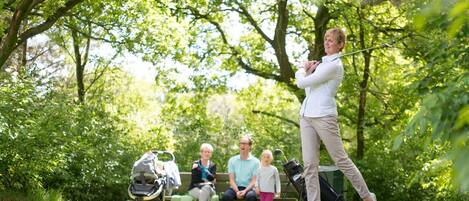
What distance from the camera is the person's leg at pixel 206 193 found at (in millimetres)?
7074

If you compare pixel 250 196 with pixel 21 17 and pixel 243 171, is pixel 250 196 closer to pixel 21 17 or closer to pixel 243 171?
pixel 243 171

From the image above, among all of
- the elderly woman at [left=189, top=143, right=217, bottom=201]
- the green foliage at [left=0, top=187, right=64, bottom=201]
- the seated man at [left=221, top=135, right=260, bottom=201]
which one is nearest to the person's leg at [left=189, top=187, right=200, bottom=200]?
the elderly woman at [left=189, top=143, right=217, bottom=201]

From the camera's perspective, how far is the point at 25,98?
8461mm

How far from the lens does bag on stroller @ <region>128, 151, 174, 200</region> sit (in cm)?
723

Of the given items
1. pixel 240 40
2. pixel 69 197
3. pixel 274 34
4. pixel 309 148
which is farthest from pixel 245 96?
pixel 309 148

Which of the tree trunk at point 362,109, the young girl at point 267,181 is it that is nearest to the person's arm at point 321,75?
the young girl at point 267,181

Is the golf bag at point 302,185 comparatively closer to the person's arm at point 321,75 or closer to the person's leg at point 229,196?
the person's leg at point 229,196

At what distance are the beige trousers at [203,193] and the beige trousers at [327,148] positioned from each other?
224cm

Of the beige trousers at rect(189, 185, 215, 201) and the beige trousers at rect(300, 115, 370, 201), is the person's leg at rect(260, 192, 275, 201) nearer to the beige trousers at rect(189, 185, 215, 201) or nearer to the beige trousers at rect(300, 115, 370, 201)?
the beige trousers at rect(189, 185, 215, 201)

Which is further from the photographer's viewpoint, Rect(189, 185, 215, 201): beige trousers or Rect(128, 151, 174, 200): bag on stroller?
Rect(128, 151, 174, 200): bag on stroller

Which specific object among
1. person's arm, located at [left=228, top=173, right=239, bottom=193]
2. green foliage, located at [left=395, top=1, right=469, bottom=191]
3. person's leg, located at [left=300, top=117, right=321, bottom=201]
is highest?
green foliage, located at [left=395, top=1, right=469, bottom=191]

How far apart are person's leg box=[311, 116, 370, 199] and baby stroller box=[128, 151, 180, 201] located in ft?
9.11

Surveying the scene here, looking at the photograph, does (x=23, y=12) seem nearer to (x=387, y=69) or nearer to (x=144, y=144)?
(x=144, y=144)

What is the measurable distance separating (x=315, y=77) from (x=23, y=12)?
4.59 m
